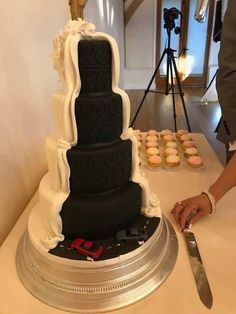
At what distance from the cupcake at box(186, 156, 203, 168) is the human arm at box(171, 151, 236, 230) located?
8.2 inches

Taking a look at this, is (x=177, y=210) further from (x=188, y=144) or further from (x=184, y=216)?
(x=188, y=144)

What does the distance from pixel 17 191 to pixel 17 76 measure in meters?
0.30

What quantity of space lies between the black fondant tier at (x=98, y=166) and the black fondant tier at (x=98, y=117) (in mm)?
19

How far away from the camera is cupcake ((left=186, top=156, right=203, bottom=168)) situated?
0.97 m

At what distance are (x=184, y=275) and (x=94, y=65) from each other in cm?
43

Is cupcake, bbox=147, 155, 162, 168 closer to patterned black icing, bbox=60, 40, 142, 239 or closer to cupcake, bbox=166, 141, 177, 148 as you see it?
cupcake, bbox=166, 141, 177, 148

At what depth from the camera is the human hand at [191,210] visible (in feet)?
2.26

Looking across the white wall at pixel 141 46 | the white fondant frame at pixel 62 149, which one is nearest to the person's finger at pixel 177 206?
the white fondant frame at pixel 62 149

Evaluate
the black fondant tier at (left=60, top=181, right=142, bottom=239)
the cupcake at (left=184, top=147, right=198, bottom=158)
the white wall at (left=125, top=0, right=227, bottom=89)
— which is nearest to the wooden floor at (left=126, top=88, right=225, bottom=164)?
the white wall at (left=125, top=0, right=227, bottom=89)

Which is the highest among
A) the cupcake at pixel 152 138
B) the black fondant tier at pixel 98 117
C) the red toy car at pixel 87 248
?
the black fondant tier at pixel 98 117

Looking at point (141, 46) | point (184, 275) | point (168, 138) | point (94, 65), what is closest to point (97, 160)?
point (94, 65)

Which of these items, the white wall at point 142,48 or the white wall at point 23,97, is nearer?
the white wall at point 23,97

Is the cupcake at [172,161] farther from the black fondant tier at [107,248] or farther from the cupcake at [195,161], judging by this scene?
the black fondant tier at [107,248]

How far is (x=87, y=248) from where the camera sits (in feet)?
1.76
